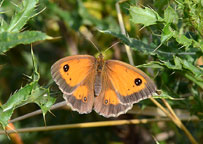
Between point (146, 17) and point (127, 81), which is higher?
point (146, 17)

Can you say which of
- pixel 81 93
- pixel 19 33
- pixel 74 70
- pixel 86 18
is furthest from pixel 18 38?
pixel 86 18

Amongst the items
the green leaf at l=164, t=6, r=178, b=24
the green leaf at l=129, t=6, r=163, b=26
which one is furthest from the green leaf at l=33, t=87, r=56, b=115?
the green leaf at l=164, t=6, r=178, b=24

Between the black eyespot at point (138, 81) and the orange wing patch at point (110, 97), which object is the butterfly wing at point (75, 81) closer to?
the orange wing patch at point (110, 97)

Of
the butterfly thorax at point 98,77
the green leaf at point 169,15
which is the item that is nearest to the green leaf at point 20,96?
the butterfly thorax at point 98,77

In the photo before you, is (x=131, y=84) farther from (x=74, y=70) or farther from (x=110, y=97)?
(x=74, y=70)

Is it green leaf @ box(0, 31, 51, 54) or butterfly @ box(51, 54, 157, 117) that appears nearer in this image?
green leaf @ box(0, 31, 51, 54)

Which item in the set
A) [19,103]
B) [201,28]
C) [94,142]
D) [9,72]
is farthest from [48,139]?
[201,28]

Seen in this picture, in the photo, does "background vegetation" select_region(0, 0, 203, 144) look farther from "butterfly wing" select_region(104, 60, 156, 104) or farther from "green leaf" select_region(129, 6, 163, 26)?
"butterfly wing" select_region(104, 60, 156, 104)
